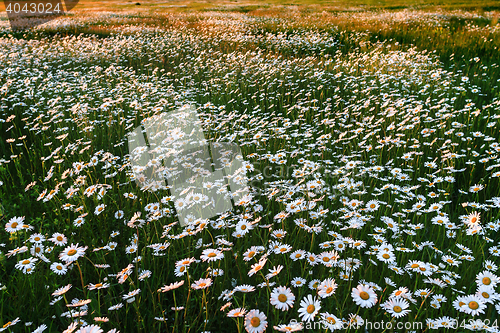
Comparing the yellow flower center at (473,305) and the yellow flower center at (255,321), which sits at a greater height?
the yellow flower center at (255,321)

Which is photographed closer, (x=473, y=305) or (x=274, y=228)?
(x=473, y=305)

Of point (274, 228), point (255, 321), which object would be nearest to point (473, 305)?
point (255, 321)

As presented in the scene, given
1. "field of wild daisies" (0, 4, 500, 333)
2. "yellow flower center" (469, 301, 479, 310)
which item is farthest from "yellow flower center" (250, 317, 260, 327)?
"yellow flower center" (469, 301, 479, 310)

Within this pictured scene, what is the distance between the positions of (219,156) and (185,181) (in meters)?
0.75

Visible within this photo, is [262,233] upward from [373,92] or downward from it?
downward

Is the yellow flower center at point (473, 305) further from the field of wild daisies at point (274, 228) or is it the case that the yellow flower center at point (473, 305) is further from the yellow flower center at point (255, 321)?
the yellow flower center at point (255, 321)

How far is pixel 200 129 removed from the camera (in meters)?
4.14

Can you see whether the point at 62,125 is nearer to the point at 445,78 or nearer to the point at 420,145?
the point at 420,145

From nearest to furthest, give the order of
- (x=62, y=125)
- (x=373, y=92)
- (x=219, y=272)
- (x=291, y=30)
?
1. (x=219, y=272)
2. (x=62, y=125)
3. (x=373, y=92)
4. (x=291, y=30)

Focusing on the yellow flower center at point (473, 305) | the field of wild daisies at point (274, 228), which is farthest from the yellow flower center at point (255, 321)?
the yellow flower center at point (473, 305)

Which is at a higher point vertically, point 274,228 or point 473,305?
point 473,305

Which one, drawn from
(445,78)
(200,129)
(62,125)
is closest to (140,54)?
(62,125)

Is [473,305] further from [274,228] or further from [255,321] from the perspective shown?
[274,228]

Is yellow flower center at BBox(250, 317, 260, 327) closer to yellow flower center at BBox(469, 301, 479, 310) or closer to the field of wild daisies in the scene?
the field of wild daisies
